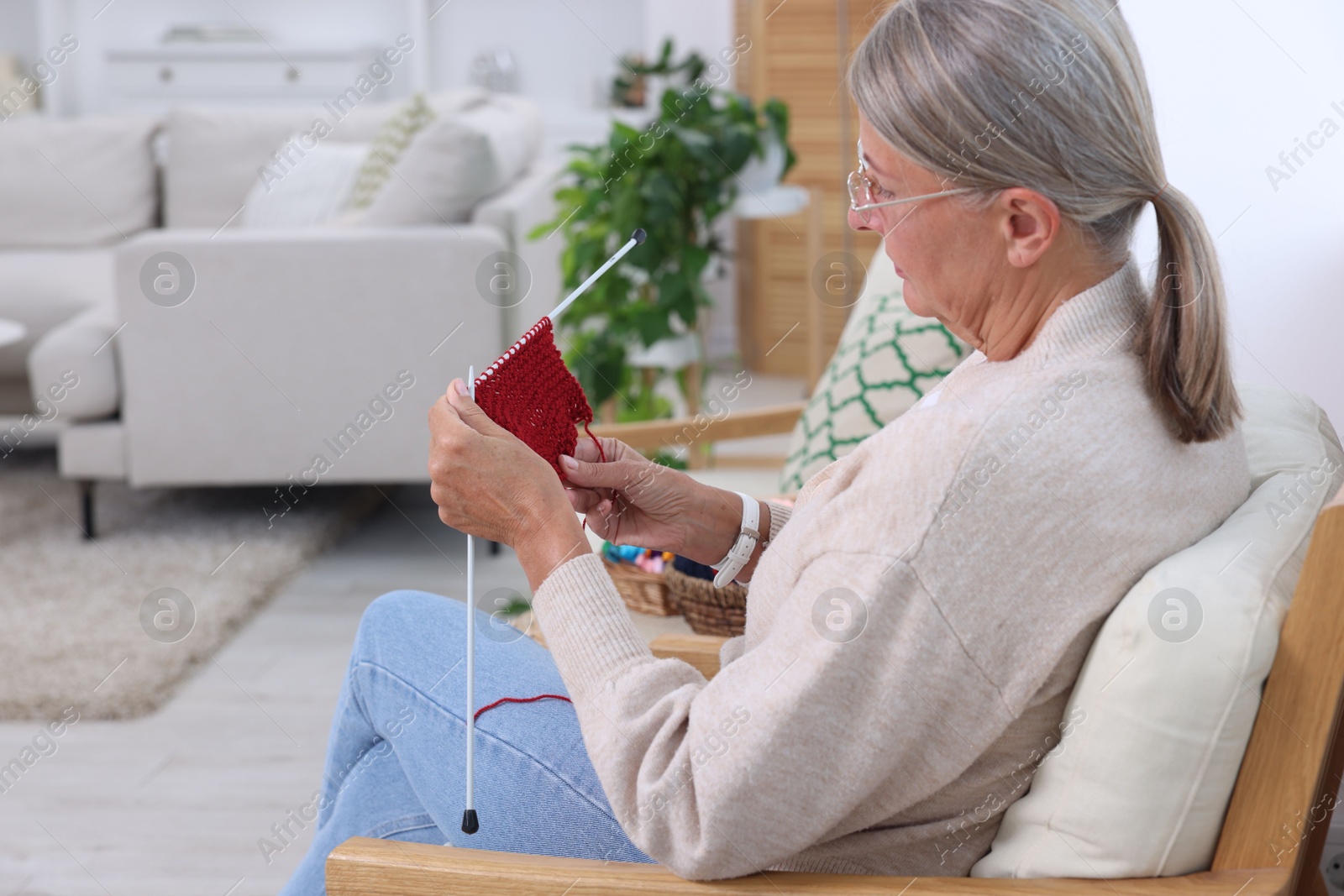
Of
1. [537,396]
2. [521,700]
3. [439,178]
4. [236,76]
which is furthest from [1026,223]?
[236,76]

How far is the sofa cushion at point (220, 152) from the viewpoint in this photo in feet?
12.5

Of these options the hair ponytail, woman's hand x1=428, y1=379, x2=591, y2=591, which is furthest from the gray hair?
woman's hand x1=428, y1=379, x2=591, y2=591

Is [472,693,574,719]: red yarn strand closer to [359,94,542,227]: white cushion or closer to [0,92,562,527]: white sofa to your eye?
[0,92,562,527]: white sofa

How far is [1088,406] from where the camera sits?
30.5 inches

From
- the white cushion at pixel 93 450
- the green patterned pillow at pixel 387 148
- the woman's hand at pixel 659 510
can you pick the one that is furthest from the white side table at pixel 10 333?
the woman's hand at pixel 659 510

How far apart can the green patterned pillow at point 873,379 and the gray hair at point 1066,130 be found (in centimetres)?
87

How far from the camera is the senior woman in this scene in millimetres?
745

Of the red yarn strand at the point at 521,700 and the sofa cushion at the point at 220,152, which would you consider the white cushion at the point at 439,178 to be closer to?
the sofa cushion at the point at 220,152

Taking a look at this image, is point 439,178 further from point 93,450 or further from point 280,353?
point 93,450

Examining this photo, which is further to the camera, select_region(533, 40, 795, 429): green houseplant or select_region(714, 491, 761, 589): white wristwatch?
select_region(533, 40, 795, 429): green houseplant

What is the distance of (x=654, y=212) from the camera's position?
2611 mm

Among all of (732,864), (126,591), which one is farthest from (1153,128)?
(126,591)

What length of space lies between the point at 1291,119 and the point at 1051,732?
759 millimetres

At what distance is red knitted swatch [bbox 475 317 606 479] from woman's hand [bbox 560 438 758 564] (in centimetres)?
6
